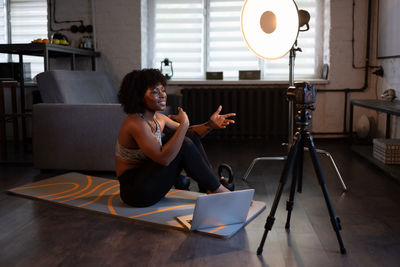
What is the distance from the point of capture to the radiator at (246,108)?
16.7ft

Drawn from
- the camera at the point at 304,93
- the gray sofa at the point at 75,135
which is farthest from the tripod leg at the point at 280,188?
the gray sofa at the point at 75,135

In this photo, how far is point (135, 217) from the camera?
88.1 inches

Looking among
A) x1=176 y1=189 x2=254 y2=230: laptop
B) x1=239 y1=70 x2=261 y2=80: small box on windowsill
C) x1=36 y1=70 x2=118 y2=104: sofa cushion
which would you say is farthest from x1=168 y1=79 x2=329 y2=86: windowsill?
x1=176 y1=189 x2=254 y2=230: laptop

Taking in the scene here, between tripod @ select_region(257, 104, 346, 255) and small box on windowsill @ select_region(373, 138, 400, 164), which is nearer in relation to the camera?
tripod @ select_region(257, 104, 346, 255)

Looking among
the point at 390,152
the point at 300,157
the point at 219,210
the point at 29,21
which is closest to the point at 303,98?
the point at 300,157

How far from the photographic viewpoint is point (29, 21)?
5.49 meters

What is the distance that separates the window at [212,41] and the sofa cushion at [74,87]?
108 cm

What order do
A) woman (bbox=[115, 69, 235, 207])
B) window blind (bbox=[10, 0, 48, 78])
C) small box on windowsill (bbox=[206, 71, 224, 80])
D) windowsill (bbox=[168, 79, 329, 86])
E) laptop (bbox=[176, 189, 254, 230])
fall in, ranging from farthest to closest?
window blind (bbox=[10, 0, 48, 78]) → small box on windowsill (bbox=[206, 71, 224, 80]) → windowsill (bbox=[168, 79, 329, 86]) → woman (bbox=[115, 69, 235, 207]) → laptop (bbox=[176, 189, 254, 230])

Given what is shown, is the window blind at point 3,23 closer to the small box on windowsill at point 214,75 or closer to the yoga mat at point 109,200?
the small box on windowsill at point 214,75

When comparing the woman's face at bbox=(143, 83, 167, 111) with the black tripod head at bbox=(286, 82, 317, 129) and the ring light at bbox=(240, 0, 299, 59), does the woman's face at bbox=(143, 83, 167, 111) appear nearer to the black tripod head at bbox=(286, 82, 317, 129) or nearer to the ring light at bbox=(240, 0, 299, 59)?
the black tripod head at bbox=(286, 82, 317, 129)

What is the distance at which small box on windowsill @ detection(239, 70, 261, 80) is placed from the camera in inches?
201

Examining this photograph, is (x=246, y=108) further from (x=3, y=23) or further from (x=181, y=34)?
(x=3, y=23)

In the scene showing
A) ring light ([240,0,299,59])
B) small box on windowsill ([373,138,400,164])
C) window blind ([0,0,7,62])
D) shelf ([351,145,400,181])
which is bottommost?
shelf ([351,145,400,181])

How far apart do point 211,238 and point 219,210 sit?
14 centimetres
